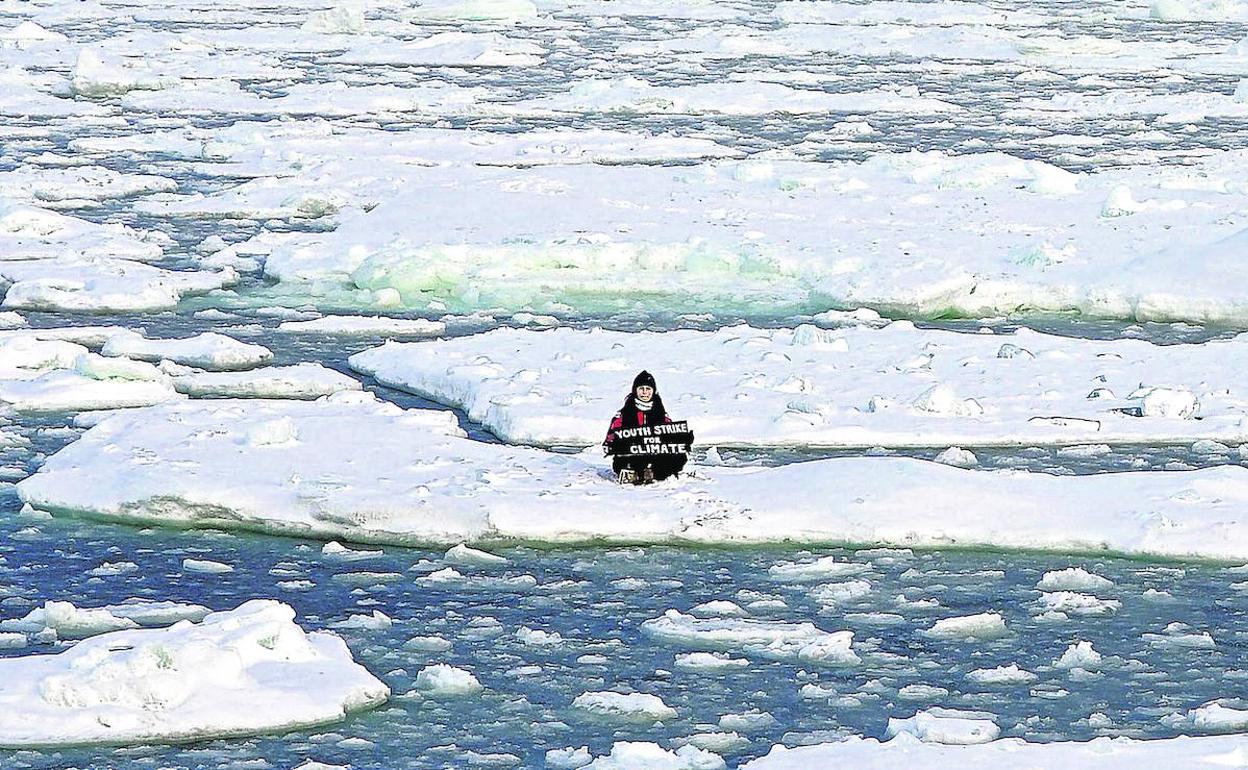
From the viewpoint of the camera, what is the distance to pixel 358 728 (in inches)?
219

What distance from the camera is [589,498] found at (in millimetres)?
7496

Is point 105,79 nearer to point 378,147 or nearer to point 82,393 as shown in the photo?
point 378,147

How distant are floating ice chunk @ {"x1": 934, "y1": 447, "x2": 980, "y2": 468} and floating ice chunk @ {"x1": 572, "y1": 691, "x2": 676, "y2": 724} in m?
2.85

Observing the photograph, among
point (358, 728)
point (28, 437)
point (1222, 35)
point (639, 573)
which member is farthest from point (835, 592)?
point (1222, 35)

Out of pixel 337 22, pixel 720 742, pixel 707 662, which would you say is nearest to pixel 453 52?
pixel 337 22

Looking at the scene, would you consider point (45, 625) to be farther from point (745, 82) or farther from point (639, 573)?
point (745, 82)

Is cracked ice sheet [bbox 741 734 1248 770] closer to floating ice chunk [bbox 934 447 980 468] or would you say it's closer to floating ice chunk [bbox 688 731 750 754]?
floating ice chunk [bbox 688 731 750 754]

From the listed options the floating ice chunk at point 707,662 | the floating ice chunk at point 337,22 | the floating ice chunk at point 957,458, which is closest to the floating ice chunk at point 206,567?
the floating ice chunk at point 707,662

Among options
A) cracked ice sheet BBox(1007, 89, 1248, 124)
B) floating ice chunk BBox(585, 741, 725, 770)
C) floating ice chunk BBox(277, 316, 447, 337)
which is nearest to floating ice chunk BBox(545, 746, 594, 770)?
floating ice chunk BBox(585, 741, 725, 770)

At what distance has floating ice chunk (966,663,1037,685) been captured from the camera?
5953 millimetres

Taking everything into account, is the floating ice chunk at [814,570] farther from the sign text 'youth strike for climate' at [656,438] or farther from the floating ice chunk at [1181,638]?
the floating ice chunk at [1181,638]

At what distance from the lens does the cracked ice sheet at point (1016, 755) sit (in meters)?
5.07

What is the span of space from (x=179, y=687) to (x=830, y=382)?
4.54 meters

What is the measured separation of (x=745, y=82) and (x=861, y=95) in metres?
1.50
